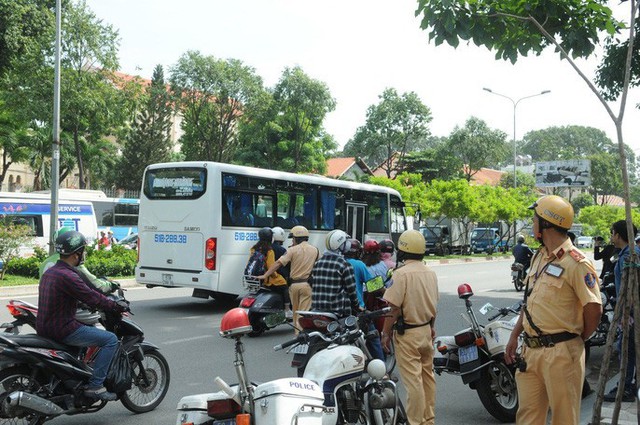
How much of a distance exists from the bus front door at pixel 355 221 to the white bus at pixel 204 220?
9.54 feet

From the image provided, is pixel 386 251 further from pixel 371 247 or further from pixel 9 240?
pixel 9 240

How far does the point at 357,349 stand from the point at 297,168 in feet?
140

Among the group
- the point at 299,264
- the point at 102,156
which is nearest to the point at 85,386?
the point at 299,264

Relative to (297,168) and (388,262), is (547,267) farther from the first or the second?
(297,168)

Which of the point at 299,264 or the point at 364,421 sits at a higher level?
the point at 299,264

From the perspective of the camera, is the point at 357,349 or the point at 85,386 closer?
the point at 357,349

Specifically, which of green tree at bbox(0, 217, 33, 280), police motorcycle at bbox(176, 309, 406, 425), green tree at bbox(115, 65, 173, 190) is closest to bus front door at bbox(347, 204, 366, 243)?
green tree at bbox(0, 217, 33, 280)

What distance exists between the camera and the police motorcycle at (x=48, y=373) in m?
5.00

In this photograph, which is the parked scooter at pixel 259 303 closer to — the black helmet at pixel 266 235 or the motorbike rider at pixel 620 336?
the black helmet at pixel 266 235

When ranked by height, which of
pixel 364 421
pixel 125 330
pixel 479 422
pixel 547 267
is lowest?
pixel 479 422

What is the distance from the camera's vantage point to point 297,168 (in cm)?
4716

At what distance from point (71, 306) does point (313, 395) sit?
96.1 inches

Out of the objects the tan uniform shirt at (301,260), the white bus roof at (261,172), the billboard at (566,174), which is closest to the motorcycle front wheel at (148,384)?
the tan uniform shirt at (301,260)

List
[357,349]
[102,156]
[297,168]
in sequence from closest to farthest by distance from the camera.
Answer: [357,349], [297,168], [102,156]
